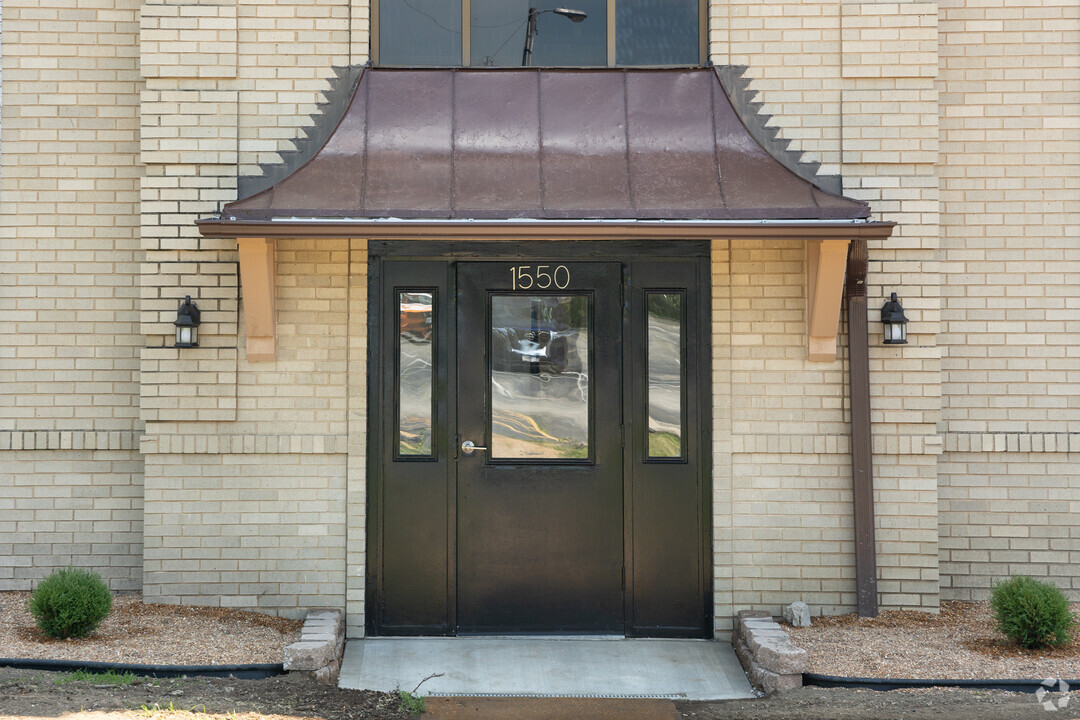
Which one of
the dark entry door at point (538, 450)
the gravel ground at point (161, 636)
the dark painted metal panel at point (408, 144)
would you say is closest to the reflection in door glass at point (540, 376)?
the dark entry door at point (538, 450)

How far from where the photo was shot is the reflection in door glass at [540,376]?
21.7 feet

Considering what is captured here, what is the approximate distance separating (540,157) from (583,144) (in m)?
0.29

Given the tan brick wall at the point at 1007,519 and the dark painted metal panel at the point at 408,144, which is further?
the tan brick wall at the point at 1007,519

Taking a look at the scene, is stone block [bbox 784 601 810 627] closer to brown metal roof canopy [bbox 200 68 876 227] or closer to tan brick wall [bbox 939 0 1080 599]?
tan brick wall [bbox 939 0 1080 599]

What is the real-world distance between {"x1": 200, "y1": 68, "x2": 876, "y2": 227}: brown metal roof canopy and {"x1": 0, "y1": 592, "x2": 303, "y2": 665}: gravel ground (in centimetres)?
238

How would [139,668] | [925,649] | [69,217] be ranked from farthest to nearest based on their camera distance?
[69,217]
[925,649]
[139,668]

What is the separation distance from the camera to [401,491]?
21.5 feet

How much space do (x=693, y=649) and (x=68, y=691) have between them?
359 cm

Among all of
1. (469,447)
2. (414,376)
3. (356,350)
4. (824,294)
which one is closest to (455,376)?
(414,376)

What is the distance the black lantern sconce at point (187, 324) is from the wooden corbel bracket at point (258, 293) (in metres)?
0.33

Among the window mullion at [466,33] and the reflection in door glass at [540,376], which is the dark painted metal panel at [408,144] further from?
the reflection in door glass at [540,376]

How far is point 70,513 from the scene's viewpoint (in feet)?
22.8

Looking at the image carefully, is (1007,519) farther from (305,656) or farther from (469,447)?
(305,656)

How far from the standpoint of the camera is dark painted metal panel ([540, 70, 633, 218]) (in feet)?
19.6
